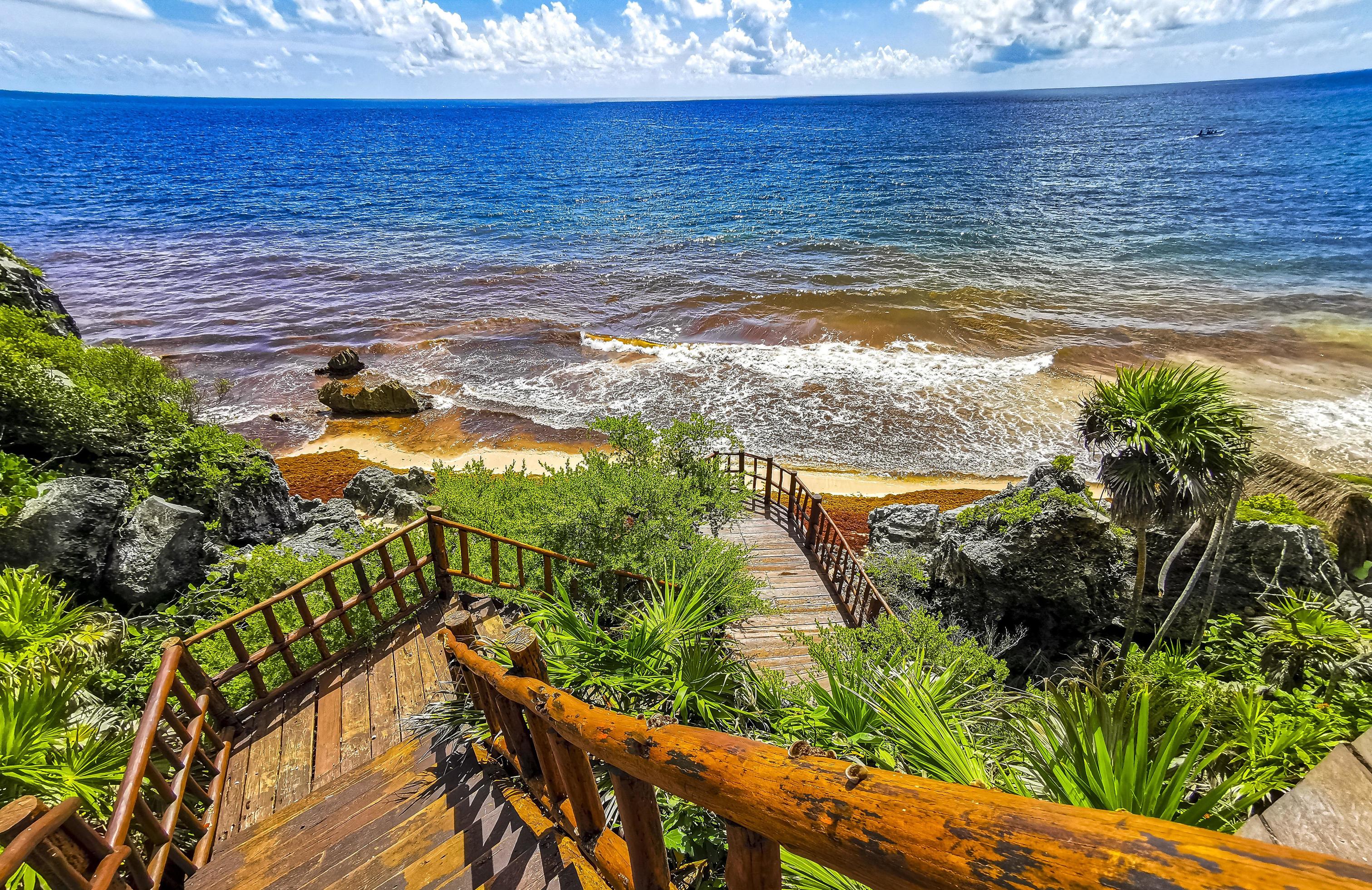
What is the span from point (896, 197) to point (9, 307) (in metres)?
61.1

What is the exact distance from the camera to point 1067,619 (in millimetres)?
10227

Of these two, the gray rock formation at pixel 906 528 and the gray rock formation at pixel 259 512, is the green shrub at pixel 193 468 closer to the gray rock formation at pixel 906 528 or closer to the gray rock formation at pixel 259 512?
the gray rock formation at pixel 259 512

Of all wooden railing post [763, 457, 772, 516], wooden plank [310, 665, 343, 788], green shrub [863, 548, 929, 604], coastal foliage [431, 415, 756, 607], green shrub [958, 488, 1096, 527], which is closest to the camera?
wooden plank [310, 665, 343, 788]

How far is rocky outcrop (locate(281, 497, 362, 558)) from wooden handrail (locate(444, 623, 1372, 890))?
9.38 meters

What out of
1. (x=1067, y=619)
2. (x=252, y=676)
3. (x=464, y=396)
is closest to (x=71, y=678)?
(x=252, y=676)

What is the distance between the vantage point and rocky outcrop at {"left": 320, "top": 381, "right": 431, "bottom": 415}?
22.2 meters

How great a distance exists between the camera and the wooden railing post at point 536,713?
308 cm

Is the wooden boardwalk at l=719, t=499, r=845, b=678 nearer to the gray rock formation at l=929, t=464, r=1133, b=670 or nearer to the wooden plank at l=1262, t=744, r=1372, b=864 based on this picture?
the gray rock formation at l=929, t=464, r=1133, b=670

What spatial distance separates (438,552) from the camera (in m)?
6.89

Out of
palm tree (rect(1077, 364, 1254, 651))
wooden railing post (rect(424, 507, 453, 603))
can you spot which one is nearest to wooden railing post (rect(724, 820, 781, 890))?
wooden railing post (rect(424, 507, 453, 603))

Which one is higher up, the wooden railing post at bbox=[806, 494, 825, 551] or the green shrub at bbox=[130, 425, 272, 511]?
the green shrub at bbox=[130, 425, 272, 511]

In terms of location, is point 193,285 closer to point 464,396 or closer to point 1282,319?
point 464,396

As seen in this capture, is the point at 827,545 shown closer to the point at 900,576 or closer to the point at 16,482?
the point at 900,576

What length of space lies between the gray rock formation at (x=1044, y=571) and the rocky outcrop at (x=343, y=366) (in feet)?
80.0
